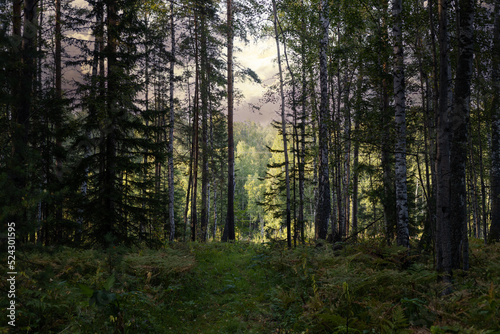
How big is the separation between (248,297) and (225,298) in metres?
0.60

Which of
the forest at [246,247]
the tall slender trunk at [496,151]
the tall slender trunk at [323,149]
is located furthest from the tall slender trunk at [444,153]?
the tall slender trunk at [496,151]

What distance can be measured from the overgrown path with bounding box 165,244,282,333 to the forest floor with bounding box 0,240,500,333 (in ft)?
0.09

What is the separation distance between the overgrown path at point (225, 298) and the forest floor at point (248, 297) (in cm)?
3

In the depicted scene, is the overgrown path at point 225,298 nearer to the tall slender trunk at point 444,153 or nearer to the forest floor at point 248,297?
the forest floor at point 248,297

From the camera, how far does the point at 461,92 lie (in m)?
6.40

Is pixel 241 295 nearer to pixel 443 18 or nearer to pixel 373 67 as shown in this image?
pixel 443 18

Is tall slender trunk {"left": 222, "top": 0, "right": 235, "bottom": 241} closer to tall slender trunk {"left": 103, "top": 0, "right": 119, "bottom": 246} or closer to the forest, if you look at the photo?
the forest

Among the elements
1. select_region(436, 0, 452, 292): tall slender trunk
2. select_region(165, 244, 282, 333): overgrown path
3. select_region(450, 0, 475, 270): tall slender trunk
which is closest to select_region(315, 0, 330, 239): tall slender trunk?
select_region(165, 244, 282, 333): overgrown path

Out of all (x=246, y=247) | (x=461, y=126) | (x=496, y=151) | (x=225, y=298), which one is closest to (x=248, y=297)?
(x=225, y=298)

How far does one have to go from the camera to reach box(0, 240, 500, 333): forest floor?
3.82 m

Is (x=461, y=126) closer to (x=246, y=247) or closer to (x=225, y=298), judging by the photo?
(x=225, y=298)

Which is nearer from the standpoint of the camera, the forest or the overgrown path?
the forest

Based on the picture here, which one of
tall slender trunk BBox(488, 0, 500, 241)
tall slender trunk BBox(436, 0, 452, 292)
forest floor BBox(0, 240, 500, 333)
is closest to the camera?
forest floor BBox(0, 240, 500, 333)

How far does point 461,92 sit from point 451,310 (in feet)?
16.3
